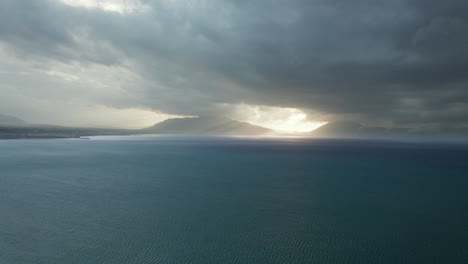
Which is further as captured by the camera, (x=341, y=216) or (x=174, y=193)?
(x=174, y=193)

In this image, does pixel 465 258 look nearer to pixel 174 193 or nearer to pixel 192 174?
pixel 174 193

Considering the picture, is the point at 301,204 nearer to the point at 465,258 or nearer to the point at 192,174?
the point at 465,258

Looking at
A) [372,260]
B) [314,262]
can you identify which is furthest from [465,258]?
[314,262]

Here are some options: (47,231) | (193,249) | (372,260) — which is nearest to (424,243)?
(372,260)

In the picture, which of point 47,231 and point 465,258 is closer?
point 465,258

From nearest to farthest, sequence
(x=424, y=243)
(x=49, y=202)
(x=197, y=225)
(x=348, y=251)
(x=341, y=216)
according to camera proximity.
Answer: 1. (x=348, y=251)
2. (x=424, y=243)
3. (x=197, y=225)
4. (x=341, y=216)
5. (x=49, y=202)

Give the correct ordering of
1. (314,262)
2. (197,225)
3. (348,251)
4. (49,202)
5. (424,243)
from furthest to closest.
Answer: (49,202) < (197,225) < (424,243) < (348,251) < (314,262)

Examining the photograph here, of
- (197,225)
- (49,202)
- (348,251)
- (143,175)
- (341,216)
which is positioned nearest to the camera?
(348,251)

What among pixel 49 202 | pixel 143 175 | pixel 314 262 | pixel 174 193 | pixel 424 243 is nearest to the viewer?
pixel 314 262
